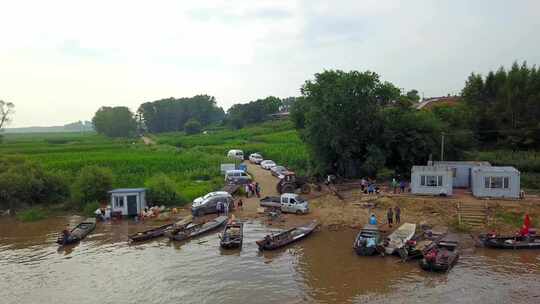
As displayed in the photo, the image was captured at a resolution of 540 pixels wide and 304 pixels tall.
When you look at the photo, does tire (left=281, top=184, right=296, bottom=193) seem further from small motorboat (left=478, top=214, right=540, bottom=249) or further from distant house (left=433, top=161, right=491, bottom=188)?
small motorboat (left=478, top=214, right=540, bottom=249)

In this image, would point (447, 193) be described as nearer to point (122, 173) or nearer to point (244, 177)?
point (244, 177)

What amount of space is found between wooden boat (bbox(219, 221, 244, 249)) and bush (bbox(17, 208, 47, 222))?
18039 millimetres

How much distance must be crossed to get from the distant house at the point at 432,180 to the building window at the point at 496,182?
2.69 meters

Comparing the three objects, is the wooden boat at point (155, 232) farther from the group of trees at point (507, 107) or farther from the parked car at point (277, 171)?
the group of trees at point (507, 107)

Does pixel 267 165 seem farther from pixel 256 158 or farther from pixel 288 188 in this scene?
pixel 288 188

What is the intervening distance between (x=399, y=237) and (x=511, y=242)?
6483 millimetres

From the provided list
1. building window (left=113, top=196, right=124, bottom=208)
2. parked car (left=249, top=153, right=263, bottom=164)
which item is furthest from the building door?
parked car (left=249, top=153, right=263, bottom=164)

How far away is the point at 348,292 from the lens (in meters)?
20.1

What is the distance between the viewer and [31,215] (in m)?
35.5

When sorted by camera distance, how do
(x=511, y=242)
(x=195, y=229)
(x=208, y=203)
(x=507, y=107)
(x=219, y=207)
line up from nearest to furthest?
(x=511, y=242), (x=195, y=229), (x=208, y=203), (x=219, y=207), (x=507, y=107)

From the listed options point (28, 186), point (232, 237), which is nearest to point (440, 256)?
point (232, 237)

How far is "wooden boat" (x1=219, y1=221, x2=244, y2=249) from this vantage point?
2622 centimetres

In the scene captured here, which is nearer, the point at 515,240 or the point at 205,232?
the point at 515,240

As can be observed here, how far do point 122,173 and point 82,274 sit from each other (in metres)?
28.6
